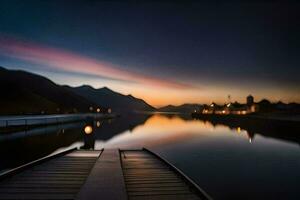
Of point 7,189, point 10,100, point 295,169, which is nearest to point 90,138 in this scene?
point 7,189

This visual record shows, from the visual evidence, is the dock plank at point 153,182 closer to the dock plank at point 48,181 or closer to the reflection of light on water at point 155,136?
the dock plank at point 48,181

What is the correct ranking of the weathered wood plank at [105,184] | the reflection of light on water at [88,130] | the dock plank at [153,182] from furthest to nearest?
the reflection of light on water at [88,130] → the dock plank at [153,182] → the weathered wood plank at [105,184]

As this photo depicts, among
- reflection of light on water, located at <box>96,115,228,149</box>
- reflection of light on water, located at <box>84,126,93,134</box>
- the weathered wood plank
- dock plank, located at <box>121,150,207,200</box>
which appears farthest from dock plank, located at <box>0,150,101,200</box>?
reflection of light on water, located at <box>96,115,228,149</box>

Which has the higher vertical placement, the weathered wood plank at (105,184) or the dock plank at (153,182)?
the weathered wood plank at (105,184)

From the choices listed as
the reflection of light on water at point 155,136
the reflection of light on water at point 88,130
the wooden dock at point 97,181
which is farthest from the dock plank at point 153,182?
the reflection of light on water at point 155,136

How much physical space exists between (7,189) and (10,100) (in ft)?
402

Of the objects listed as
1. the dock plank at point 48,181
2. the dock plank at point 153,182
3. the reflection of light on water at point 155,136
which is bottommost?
the reflection of light on water at point 155,136

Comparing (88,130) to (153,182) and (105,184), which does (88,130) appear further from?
(105,184)

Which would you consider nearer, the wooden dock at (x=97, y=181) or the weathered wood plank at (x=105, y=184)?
the weathered wood plank at (x=105, y=184)

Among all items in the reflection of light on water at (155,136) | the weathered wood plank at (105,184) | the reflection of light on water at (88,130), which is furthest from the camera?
the reflection of light on water at (155,136)

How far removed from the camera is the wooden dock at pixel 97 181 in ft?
24.2

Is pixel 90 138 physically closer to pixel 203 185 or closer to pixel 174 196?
pixel 203 185

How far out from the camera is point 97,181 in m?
8.32

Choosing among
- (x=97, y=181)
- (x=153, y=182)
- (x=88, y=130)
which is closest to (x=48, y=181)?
(x=97, y=181)
